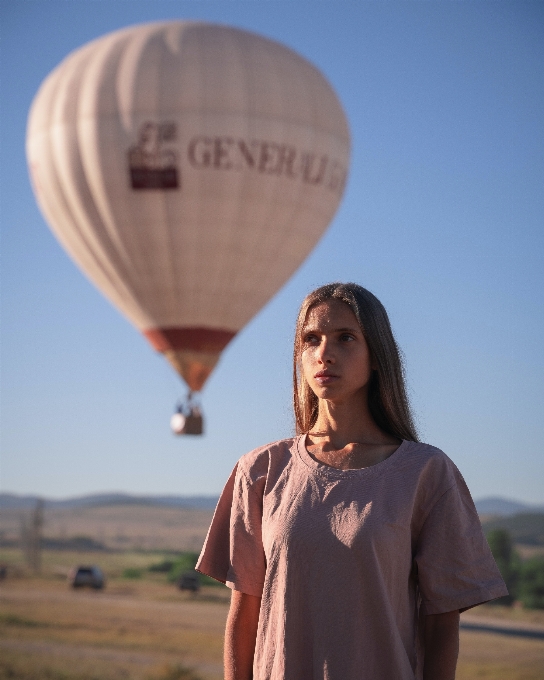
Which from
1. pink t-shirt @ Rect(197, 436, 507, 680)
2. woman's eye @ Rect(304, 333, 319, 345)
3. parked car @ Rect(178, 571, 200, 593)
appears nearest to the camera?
pink t-shirt @ Rect(197, 436, 507, 680)

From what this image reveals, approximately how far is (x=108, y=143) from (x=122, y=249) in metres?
2.62

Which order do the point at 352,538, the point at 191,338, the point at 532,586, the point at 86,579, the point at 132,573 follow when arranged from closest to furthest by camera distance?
1. the point at 352,538
2. the point at 191,338
3. the point at 86,579
4. the point at 532,586
5. the point at 132,573

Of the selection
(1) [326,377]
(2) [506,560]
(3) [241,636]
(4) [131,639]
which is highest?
(1) [326,377]

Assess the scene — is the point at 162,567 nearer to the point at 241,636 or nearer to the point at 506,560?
the point at 506,560

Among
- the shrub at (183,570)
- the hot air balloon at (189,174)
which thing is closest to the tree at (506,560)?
the shrub at (183,570)

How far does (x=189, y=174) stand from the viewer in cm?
2672

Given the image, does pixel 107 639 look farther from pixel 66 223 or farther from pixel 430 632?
pixel 430 632

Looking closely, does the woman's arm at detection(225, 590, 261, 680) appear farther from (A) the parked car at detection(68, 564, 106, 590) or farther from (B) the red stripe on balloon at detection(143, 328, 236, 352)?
(A) the parked car at detection(68, 564, 106, 590)

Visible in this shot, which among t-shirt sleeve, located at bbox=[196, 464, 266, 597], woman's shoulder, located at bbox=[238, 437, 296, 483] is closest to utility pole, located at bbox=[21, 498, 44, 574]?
t-shirt sleeve, located at bbox=[196, 464, 266, 597]

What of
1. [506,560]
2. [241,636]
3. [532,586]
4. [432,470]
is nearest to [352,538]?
[432,470]

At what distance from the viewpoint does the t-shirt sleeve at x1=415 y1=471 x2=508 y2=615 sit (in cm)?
328

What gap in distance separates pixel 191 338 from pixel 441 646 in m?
24.4

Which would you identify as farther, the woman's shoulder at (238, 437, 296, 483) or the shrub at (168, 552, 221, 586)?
the shrub at (168, 552, 221, 586)

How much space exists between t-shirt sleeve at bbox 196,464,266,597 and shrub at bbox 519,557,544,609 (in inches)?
1827
